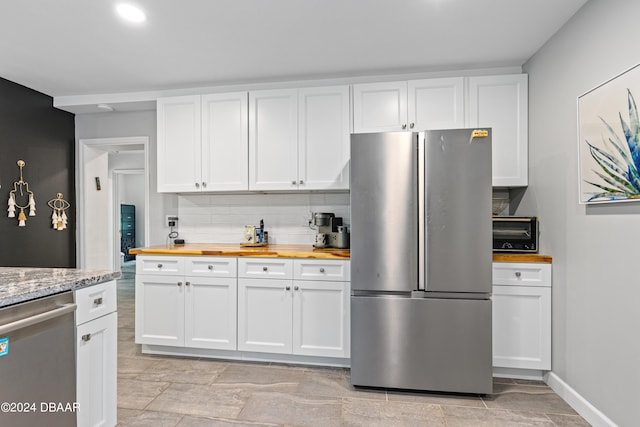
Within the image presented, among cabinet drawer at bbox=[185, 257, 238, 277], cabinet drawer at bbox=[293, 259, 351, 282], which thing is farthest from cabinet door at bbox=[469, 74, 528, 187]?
cabinet drawer at bbox=[185, 257, 238, 277]

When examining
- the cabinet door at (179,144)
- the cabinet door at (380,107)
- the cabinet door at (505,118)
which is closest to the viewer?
the cabinet door at (505,118)

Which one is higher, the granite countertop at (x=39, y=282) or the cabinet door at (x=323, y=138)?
the cabinet door at (x=323, y=138)

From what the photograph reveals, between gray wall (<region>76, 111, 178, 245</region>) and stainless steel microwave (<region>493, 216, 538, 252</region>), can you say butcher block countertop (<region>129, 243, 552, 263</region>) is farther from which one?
gray wall (<region>76, 111, 178, 245</region>)

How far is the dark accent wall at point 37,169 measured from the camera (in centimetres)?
294

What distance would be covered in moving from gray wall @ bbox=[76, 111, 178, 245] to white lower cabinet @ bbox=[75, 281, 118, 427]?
6.42 ft

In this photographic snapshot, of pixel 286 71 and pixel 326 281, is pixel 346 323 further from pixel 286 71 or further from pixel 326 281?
pixel 286 71

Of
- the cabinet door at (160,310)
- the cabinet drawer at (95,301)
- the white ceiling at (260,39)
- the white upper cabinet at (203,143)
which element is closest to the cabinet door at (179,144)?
the white upper cabinet at (203,143)

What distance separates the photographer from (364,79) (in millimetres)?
2893

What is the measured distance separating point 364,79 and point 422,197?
4.34 ft

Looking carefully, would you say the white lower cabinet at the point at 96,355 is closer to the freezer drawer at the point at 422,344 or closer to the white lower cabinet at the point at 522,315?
the freezer drawer at the point at 422,344

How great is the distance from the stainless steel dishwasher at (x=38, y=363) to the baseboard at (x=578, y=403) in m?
2.65

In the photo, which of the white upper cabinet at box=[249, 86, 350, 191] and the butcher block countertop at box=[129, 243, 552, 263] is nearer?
the butcher block countertop at box=[129, 243, 552, 263]

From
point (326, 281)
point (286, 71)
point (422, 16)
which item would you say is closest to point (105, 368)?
point (326, 281)

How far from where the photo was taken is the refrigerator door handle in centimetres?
219
